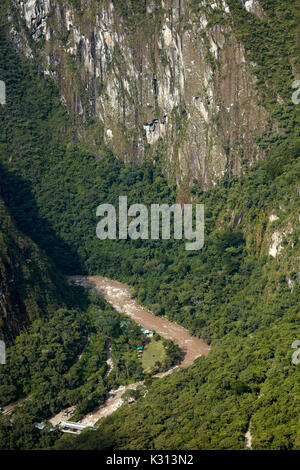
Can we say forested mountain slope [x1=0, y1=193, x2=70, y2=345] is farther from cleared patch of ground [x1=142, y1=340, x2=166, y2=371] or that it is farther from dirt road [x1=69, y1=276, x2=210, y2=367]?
cleared patch of ground [x1=142, y1=340, x2=166, y2=371]

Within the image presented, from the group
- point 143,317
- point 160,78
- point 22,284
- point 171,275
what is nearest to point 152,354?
point 143,317

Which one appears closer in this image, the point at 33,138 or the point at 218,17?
the point at 218,17

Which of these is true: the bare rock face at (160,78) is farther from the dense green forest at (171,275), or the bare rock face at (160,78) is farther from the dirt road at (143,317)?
the dirt road at (143,317)

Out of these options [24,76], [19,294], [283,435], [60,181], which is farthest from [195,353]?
[24,76]

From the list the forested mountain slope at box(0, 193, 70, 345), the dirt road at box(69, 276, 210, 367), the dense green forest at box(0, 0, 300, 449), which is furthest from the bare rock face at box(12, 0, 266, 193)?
the forested mountain slope at box(0, 193, 70, 345)

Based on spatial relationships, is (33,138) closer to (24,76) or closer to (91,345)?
(24,76)
